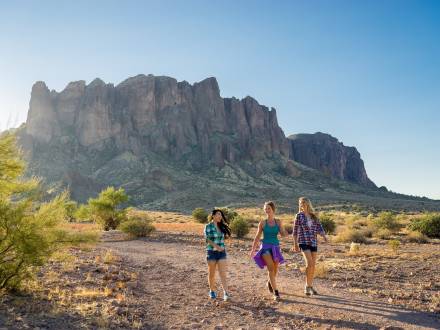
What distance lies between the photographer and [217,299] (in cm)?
934

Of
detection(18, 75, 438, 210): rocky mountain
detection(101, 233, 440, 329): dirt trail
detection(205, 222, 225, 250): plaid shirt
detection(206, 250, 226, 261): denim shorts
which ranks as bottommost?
detection(101, 233, 440, 329): dirt trail

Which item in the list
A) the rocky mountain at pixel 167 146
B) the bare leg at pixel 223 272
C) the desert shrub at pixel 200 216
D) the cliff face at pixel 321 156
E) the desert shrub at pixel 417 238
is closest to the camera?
the bare leg at pixel 223 272

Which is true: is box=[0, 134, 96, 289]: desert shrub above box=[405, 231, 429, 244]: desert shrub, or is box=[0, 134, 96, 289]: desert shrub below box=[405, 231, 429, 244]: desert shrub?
above

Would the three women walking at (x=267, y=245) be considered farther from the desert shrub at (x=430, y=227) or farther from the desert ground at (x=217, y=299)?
the desert shrub at (x=430, y=227)

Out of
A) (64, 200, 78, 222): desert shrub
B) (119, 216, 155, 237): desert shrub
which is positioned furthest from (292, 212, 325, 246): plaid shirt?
(119, 216, 155, 237): desert shrub

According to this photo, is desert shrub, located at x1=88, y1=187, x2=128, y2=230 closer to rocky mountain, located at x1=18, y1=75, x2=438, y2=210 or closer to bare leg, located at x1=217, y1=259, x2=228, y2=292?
bare leg, located at x1=217, y1=259, x2=228, y2=292

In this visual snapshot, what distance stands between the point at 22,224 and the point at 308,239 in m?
5.84

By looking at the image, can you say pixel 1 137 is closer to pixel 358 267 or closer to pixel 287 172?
pixel 358 267

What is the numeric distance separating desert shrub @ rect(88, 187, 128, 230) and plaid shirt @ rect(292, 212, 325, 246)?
2284 cm

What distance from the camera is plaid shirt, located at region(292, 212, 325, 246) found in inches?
376

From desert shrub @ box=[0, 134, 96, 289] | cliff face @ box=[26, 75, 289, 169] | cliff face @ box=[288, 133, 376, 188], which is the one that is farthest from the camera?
cliff face @ box=[288, 133, 376, 188]

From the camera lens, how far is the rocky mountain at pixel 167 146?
10317 centimetres

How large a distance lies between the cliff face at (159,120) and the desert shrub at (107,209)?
95.8 m

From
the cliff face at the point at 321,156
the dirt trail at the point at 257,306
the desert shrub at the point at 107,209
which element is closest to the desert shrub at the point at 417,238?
the dirt trail at the point at 257,306
